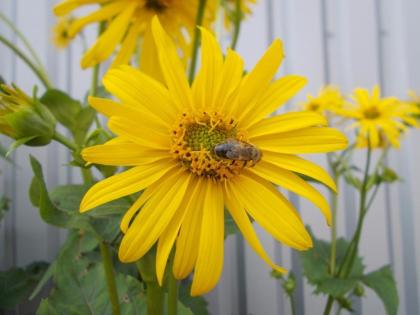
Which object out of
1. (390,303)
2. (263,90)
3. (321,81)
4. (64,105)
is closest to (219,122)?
(263,90)

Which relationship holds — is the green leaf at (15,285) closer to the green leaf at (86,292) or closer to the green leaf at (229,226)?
the green leaf at (86,292)

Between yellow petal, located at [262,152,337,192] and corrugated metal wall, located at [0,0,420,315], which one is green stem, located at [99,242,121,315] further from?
corrugated metal wall, located at [0,0,420,315]

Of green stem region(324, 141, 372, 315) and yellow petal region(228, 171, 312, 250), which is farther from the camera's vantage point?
green stem region(324, 141, 372, 315)

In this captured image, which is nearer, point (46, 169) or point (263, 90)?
point (263, 90)

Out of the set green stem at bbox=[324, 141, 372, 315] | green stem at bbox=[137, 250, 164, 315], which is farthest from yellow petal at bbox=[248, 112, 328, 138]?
green stem at bbox=[324, 141, 372, 315]

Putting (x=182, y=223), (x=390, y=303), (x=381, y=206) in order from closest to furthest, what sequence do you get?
(x=182, y=223) < (x=390, y=303) < (x=381, y=206)

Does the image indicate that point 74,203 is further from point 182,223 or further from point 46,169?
point 46,169

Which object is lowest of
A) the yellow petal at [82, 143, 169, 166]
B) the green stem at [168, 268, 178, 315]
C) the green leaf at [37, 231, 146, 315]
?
the green leaf at [37, 231, 146, 315]

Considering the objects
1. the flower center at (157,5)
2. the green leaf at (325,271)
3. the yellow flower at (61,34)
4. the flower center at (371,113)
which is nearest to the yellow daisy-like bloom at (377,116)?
the flower center at (371,113)
